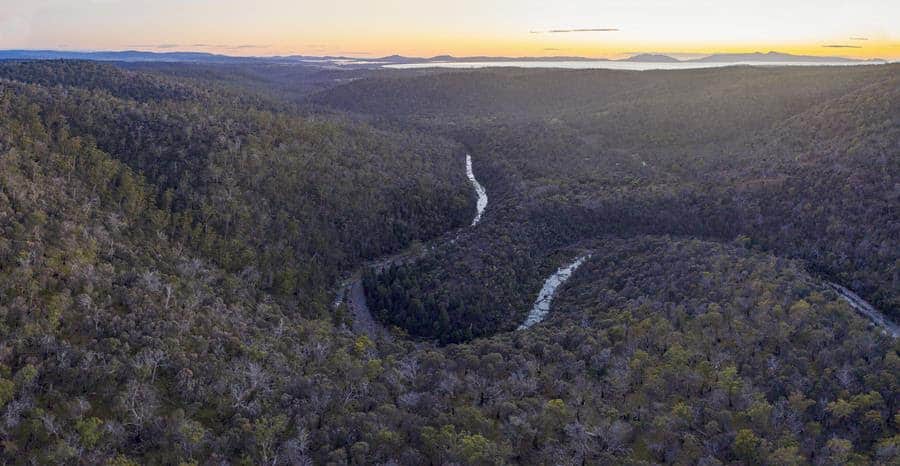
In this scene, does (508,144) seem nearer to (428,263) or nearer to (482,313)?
(428,263)

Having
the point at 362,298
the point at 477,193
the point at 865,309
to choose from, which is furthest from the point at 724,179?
the point at 362,298

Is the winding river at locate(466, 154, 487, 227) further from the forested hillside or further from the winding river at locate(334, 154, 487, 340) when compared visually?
the winding river at locate(334, 154, 487, 340)

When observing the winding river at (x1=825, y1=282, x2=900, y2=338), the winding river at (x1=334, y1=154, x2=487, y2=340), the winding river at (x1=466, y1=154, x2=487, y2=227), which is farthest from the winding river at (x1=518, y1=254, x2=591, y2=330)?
the winding river at (x1=825, y1=282, x2=900, y2=338)

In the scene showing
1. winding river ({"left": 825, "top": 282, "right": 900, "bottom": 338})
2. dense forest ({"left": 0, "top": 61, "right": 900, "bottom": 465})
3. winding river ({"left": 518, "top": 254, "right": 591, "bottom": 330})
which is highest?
dense forest ({"left": 0, "top": 61, "right": 900, "bottom": 465})

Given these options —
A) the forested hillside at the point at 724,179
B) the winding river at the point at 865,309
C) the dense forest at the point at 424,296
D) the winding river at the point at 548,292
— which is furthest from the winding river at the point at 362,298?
the winding river at the point at 865,309

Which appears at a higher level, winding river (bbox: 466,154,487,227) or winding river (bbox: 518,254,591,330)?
winding river (bbox: 466,154,487,227)

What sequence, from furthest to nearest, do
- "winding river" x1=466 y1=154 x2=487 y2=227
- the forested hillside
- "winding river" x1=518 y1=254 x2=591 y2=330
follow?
"winding river" x1=466 y1=154 x2=487 y2=227 → the forested hillside → "winding river" x1=518 y1=254 x2=591 y2=330

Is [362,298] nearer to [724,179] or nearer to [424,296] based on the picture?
[424,296]
